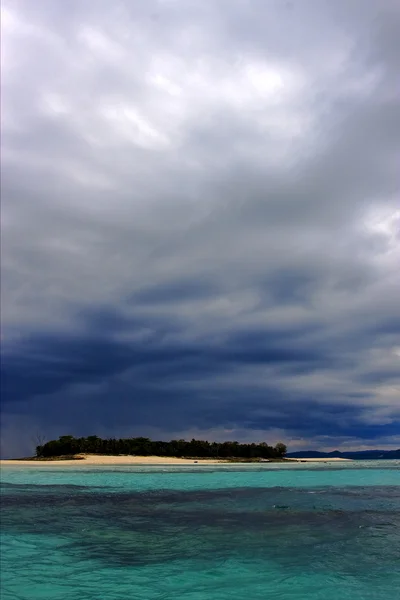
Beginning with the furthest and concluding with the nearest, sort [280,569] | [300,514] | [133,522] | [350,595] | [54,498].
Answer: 1. [54,498]
2. [300,514]
3. [133,522]
4. [280,569]
5. [350,595]

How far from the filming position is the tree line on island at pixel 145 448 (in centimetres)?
13675

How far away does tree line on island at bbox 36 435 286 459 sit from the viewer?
449ft

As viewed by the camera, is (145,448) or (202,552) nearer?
(202,552)

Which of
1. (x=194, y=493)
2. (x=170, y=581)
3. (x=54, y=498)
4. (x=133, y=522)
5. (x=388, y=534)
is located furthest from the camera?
(x=194, y=493)

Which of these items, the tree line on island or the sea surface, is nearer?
the sea surface

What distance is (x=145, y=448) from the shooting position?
14038cm

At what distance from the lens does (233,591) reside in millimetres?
12578

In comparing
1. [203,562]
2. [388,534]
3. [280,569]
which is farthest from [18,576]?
[388,534]

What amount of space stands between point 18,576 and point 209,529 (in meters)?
8.90

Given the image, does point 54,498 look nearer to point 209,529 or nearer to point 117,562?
point 209,529

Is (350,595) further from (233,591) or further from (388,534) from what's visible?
(388,534)

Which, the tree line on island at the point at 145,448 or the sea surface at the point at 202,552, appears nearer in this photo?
the sea surface at the point at 202,552

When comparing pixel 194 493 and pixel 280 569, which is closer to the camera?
pixel 280 569

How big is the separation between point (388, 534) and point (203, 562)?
27.8 ft
